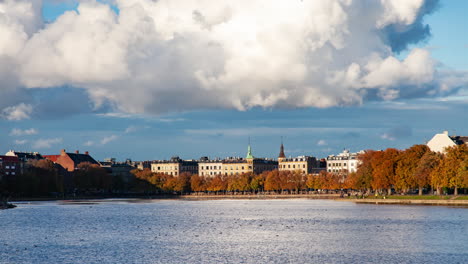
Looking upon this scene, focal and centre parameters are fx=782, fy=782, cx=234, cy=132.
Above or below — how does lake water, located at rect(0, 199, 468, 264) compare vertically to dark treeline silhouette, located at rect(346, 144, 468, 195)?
below

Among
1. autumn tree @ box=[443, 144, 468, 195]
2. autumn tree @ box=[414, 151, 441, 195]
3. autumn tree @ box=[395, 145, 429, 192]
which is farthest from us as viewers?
autumn tree @ box=[395, 145, 429, 192]

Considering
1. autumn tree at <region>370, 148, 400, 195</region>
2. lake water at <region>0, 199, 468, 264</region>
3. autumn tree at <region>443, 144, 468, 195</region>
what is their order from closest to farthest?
lake water at <region>0, 199, 468, 264</region>, autumn tree at <region>443, 144, 468, 195</region>, autumn tree at <region>370, 148, 400, 195</region>

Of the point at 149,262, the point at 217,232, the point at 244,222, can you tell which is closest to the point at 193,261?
the point at 149,262

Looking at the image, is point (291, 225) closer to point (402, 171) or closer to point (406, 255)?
point (406, 255)

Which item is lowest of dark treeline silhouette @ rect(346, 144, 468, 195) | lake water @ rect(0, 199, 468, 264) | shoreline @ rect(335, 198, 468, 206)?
lake water @ rect(0, 199, 468, 264)

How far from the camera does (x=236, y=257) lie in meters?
56.5

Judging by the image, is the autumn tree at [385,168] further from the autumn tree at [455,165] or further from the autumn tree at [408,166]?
the autumn tree at [455,165]

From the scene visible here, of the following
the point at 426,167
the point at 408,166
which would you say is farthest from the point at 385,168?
the point at 426,167

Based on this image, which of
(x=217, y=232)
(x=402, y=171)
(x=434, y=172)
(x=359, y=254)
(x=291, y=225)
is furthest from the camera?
(x=402, y=171)

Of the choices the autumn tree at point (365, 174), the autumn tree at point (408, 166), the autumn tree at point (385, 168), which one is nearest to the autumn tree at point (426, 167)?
the autumn tree at point (408, 166)

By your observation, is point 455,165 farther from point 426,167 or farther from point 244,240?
point 244,240

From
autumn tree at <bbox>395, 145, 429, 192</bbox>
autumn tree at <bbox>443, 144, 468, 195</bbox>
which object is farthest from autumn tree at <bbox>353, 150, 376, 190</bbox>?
autumn tree at <bbox>443, 144, 468, 195</bbox>

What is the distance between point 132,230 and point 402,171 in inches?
3087

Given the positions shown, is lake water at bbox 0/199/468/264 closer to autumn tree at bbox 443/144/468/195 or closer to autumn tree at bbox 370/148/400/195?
autumn tree at bbox 443/144/468/195
